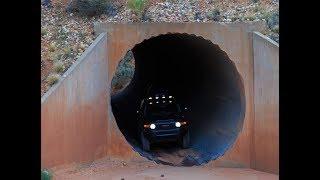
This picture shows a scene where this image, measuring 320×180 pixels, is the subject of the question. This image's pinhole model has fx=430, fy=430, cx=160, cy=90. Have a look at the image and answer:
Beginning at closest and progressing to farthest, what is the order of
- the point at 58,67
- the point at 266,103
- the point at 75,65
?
the point at 75,65
the point at 58,67
the point at 266,103

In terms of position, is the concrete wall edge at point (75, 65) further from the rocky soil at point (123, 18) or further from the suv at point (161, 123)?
the suv at point (161, 123)

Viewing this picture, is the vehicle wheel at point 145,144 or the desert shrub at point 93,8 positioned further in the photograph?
the vehicle wheel at point 145,144

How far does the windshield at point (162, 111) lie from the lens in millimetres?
17766

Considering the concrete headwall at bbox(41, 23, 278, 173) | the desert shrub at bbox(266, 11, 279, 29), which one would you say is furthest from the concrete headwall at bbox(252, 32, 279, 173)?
the desert shrub at bbox(266, 11, 279, 29)

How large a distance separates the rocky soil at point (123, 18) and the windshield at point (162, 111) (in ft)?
12.6

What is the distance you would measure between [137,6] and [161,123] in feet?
15.5

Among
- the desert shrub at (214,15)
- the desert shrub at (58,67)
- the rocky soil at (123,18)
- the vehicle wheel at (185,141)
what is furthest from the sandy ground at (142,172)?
the desert shrub at (214,15)

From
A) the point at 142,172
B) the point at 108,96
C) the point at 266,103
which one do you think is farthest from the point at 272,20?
the point at 142,172

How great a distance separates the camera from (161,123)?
17094 millimetres

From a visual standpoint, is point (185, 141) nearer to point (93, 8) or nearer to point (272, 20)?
point (272, 20)

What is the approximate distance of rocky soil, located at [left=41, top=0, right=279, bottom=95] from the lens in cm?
1500
